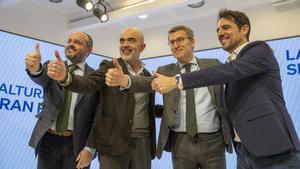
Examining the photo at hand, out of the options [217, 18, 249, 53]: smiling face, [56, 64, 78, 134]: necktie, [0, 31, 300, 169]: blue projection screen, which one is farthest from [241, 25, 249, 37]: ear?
[0, 31, 300, 169]: blue projection screen

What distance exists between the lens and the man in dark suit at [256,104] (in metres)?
1.46

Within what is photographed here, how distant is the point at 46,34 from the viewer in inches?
247

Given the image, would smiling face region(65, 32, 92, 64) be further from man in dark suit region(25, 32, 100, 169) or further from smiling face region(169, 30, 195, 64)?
smiling face region(169, 30, 195, 64)

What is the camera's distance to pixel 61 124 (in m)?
2.19

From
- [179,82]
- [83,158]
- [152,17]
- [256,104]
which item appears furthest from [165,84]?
[152,17]

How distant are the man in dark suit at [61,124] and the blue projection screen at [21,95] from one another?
1221 millimetres

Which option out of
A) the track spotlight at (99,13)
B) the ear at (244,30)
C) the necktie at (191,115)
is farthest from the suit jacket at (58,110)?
the track spotlight at (99,13)

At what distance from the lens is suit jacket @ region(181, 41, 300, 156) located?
4.81 feet

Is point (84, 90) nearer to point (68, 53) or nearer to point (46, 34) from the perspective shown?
point (68, 53)

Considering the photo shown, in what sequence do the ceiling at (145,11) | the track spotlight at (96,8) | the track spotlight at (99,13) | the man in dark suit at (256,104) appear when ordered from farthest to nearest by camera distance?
the ceiling at (145,11), the track spotlight at (99,13), the track spotlight at (96,8), the man in dark suit at (256,104)

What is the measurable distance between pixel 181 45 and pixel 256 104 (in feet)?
2.68

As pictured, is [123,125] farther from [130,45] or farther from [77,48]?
[77,48]

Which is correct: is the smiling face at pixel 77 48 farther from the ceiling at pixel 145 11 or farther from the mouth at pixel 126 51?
the ceiling at pixel 145 11

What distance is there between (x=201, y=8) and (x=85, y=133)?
4.07 metres
